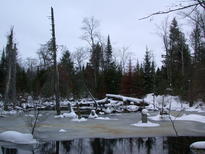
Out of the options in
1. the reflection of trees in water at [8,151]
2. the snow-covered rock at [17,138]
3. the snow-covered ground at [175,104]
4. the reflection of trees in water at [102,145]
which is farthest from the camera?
the snow-covered ground at [175,104]

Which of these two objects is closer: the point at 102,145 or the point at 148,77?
the point at 102,145

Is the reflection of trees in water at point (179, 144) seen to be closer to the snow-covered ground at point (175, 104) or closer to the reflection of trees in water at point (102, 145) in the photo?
the reflection of trees in water at point (102, 145)

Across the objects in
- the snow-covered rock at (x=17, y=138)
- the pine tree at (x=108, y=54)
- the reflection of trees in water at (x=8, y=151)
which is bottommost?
the reflection of trees in water at (x=8, y=151)

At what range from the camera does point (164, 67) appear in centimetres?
5806

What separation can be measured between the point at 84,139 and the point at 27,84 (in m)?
47.3

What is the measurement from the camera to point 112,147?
1267 cm

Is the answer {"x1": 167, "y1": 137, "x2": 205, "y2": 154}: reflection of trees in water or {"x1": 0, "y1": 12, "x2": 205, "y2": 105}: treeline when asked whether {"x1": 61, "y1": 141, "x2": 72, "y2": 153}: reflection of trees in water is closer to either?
{"x1": 167, "y1": 137, "x2": 205, "y2": 154}: reflection of trees in water

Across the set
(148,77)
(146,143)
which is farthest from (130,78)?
(146,143)

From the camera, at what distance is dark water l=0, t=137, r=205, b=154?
11.8 m

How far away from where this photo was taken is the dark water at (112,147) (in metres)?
11.8

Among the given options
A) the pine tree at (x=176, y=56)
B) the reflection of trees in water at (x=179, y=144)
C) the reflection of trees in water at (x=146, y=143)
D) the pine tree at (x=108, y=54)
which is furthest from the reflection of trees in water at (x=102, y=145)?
the pine tree at (x=108, y=54)

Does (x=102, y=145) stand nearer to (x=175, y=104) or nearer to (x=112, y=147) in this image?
(x=112, y=147)

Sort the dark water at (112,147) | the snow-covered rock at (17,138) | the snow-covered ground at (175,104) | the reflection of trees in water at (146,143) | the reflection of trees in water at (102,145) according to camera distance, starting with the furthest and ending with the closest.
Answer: the snow-covered ground at (175,104)
the snow-covered rock at (17,138)
the reflection of trees in water at (146,143)
the reflection of trees in water at (102,145)
the dark water at (112,147)

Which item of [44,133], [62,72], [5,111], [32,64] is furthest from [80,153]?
[32,64]
